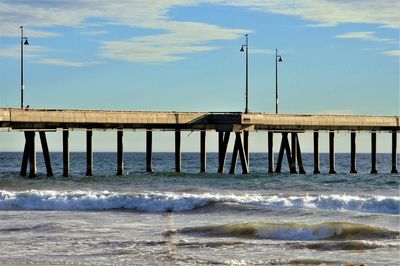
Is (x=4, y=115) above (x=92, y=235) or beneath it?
above

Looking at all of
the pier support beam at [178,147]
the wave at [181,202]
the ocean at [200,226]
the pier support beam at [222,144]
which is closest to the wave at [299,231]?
the ocean at [200,226]

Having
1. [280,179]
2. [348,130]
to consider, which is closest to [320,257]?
[280,179]

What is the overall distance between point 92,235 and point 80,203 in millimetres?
11891

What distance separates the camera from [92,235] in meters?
27.5

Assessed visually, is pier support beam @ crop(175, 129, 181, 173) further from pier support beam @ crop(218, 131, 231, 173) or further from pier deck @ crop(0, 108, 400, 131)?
pier support beam @ crop(218, 131, 231, 173)

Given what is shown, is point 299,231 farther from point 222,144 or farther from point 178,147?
point 222,144

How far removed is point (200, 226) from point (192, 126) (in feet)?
110

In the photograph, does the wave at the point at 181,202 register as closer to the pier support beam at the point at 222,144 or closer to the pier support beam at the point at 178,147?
the pier support beam at the point at 178,147

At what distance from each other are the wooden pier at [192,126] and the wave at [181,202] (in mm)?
16047

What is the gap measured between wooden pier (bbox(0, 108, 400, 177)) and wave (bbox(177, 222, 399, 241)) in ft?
93.8

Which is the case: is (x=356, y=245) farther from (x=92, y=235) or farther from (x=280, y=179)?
(x=280, y=179)

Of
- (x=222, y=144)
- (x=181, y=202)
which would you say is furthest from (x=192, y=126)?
(x=181, y=202)

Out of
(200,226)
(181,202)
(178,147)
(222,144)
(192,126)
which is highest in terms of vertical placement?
(192,126)

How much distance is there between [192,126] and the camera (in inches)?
2488
